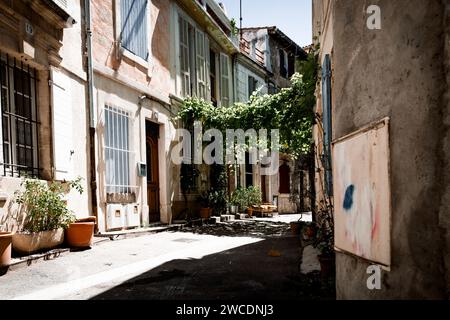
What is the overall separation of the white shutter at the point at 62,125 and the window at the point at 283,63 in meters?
17.8

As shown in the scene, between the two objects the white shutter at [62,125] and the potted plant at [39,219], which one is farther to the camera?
the white shutter at [62,125]

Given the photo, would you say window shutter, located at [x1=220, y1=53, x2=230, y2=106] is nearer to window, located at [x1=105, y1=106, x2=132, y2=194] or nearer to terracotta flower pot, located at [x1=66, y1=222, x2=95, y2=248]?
window, located at [x1=105, y1=106, x2=132, y2=194]

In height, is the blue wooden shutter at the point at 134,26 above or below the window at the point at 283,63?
below

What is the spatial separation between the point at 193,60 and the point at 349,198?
11.2m

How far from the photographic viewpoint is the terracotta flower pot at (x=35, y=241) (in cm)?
557

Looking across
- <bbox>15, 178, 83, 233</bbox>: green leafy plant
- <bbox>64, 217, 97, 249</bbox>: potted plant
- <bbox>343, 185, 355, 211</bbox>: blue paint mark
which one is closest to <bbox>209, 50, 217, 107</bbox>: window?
<bbox>64, 217, 97, 249</bbox>: potted plant

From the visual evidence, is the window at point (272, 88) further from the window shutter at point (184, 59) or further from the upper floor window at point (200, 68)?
the window shutter at point (184, 59)

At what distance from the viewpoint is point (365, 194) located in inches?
107

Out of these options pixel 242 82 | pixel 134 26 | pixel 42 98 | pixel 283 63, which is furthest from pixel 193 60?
pixel 283 63

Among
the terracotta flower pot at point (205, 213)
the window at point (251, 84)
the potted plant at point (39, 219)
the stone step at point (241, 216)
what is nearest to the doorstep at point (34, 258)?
the potted plant at point (39, 219)

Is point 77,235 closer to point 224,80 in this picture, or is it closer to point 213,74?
point 213,74

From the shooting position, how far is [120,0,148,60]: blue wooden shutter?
9.54 meters
